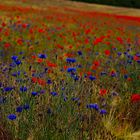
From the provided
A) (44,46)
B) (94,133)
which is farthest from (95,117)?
(44,46)

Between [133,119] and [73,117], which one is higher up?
[73,117]

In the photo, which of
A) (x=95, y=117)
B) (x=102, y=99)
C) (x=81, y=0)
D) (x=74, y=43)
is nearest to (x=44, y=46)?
(x=74, y=43)

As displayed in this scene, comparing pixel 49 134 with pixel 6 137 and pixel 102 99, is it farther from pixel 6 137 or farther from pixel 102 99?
pixel 102 99

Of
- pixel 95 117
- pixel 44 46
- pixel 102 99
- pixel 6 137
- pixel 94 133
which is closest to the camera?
pixel 6 137

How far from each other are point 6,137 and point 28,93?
1.89ft

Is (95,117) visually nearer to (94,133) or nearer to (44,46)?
(94,133)

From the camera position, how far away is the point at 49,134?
3467mm

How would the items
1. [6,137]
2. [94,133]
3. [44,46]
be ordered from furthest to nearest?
[44,46], [94,133], [6,137]

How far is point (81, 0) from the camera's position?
46.9m

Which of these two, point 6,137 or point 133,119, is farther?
point 133,119

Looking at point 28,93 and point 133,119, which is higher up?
point 28,93

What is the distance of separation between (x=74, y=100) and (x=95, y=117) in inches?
10.5

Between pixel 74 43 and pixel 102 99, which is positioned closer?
pixel 102 99

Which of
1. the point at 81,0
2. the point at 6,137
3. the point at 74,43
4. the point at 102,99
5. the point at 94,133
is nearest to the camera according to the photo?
the point at 6,137
